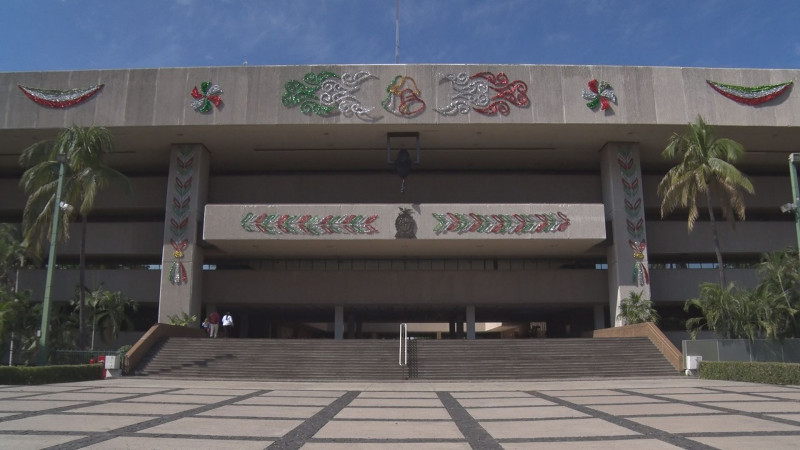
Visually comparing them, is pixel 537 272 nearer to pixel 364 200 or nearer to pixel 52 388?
pixel 364 200

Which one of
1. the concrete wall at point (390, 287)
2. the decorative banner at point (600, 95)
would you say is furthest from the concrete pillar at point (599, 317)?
the decorative banner at point (600, 95)

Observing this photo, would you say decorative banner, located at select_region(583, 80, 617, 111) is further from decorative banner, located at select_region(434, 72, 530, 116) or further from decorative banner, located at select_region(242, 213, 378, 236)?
decorative banner, located at select_region(242, 213, 378, 236)

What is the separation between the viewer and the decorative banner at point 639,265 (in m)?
31.1

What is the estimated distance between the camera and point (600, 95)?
29.8 metres

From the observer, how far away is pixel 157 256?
36656 millimetres

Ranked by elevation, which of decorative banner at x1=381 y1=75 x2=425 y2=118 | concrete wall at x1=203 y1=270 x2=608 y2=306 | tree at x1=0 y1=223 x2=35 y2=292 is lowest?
concrete wall at x1=203 y1=270 x2=608 y2=306

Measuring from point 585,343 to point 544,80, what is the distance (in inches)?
518

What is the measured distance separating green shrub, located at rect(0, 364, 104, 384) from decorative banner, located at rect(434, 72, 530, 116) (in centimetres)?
1895

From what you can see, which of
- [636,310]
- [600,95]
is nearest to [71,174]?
[600,95]

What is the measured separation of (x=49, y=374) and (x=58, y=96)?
57.1 feet

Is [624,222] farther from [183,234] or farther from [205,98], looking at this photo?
[183,234]

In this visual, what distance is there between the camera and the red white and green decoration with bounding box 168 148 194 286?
1236 inches

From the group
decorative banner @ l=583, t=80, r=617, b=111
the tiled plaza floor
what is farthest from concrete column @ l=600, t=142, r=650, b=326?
the tiled plaza floor

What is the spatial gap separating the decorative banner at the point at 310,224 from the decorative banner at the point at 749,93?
61.0 ft
